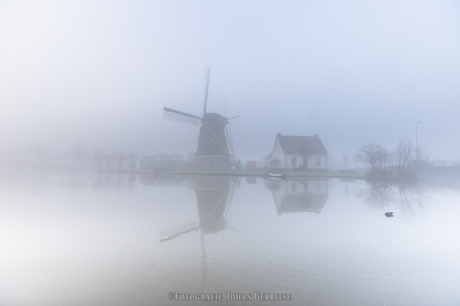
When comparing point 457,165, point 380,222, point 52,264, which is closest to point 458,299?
point 380,222

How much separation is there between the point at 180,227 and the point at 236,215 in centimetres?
219

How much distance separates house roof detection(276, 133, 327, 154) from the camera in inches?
1788

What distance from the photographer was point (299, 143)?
4644cm

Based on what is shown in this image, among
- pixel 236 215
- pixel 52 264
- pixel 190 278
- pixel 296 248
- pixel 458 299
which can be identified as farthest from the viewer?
pixel 236 215

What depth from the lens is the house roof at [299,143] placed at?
149 ft

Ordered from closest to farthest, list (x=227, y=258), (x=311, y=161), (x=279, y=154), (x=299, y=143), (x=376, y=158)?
(x=227, y=258) → (x=376, y=158) → (x=311, y=161) → (x=299, y=143) → (x=279, y=154)

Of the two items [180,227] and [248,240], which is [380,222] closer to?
[248,240]

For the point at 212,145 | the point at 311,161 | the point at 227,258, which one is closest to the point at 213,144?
the point at 212,145

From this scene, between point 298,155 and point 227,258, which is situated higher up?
point 298,155

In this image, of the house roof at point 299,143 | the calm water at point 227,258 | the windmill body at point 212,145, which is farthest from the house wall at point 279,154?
the calm water at point 227,258

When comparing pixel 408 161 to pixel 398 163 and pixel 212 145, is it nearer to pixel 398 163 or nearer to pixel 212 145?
pixel 398 163

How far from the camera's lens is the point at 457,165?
3344 cm

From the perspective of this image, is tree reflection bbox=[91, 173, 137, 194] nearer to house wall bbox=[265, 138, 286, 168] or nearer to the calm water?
the calm water

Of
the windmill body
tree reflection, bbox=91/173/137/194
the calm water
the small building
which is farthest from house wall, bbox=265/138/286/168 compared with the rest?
the calm water
